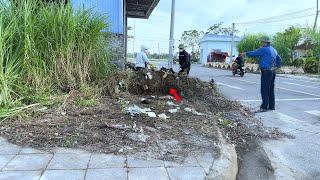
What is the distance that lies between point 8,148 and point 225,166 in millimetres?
2734

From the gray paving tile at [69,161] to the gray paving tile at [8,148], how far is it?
22.7 inches

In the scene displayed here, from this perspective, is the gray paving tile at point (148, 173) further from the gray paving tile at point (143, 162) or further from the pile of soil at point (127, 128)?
the pile of soil at point (127, 128)

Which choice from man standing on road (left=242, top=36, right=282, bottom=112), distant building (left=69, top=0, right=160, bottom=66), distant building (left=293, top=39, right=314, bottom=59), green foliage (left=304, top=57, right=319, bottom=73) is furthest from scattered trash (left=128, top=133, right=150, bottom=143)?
distant building (left=293, top=39, right=314, bottom=59)

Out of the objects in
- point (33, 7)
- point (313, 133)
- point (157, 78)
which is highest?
point (33, 7)

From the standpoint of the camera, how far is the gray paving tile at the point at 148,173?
463 centimetres

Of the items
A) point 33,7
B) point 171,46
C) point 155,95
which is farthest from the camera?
point 171,46

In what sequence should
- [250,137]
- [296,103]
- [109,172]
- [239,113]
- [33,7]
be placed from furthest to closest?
[296,103], [239,113], [33,7], [250,137], [109,172]

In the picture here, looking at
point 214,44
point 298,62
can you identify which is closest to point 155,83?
point 298,62

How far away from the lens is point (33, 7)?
869 cm

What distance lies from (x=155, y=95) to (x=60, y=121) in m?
4.32

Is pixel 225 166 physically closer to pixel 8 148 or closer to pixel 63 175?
pixel 63 175

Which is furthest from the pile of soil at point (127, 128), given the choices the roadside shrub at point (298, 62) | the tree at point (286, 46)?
the tree at point (286, 46)

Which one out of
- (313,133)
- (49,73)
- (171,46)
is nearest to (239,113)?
(313,133)

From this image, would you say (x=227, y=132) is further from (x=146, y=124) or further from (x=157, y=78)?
(x=157, y=78)
